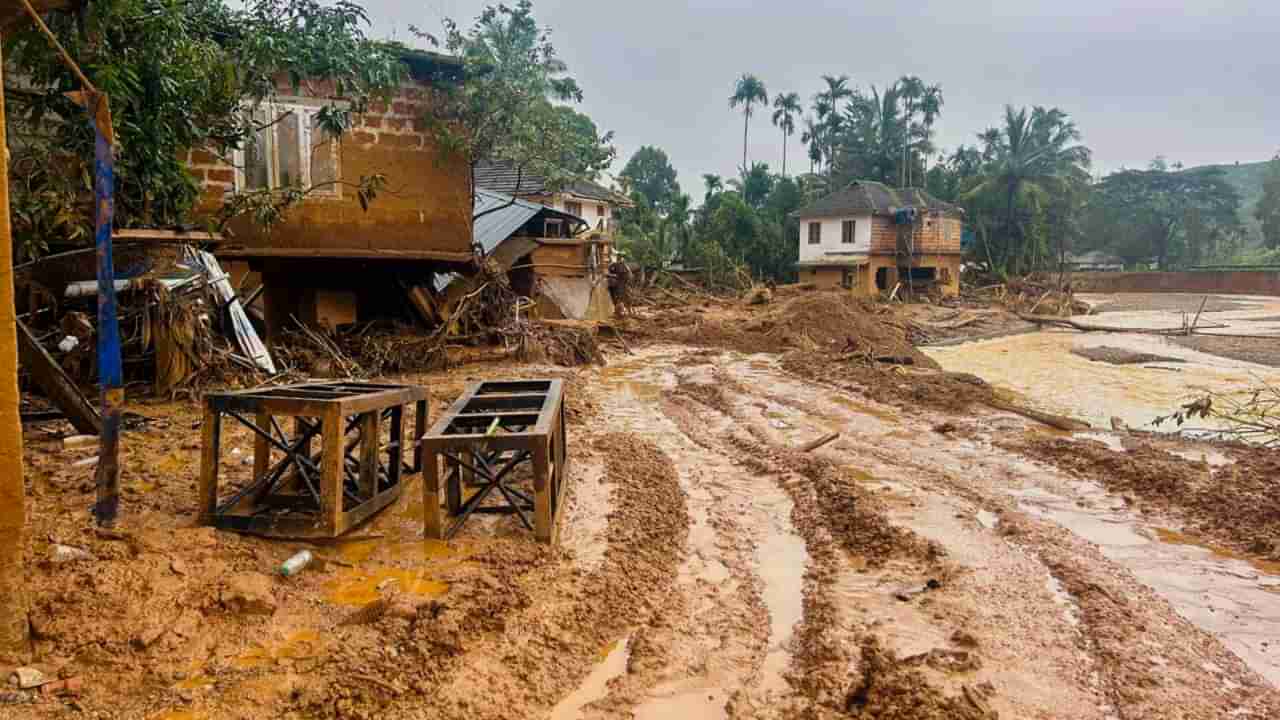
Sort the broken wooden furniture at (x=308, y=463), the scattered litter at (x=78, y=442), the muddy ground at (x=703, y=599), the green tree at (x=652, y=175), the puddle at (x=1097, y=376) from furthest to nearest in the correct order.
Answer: the green tree at (x=652, y=175) → the puddle at (x=1097, y=376) → the scattered litter at (x=78, y=442) → the broken wooden furniture at (x=308, y=463) → the muddy ground at (x=703, y=599)

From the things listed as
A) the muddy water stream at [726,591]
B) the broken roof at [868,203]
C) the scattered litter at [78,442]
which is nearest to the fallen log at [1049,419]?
the muddy water stream at [726,591]

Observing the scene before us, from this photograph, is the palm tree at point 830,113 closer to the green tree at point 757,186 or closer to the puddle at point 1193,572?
the green tree at point 757,186

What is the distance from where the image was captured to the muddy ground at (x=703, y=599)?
3656 mm

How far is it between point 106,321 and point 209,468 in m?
1.09

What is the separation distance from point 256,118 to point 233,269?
3064mm

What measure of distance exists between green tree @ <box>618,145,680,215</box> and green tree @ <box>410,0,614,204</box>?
40.5 metres

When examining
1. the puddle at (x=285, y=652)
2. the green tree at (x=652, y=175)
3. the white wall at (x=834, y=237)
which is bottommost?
the puddle at (x=285, y=652)

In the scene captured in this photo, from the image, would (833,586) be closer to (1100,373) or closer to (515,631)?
(515,631)

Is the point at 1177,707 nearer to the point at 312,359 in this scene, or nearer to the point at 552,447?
the point at 552,447

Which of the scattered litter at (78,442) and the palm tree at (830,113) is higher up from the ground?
the palm tree at (830,113)

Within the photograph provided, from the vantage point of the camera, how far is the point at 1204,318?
3334cm

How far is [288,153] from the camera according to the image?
41.3ft

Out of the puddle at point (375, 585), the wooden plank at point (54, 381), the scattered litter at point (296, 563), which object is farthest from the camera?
the wooden plank at point (54, 381)

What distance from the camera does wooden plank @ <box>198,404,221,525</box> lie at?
520cm
